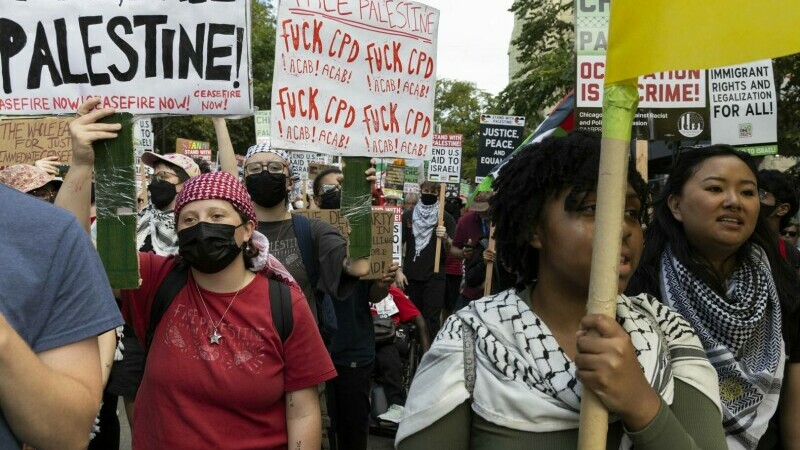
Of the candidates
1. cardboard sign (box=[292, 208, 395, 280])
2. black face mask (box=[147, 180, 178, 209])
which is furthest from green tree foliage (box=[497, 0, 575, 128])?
black face mask (box=[147, 180, 178, 209])

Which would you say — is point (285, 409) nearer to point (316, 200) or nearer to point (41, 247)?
point (41, 247)

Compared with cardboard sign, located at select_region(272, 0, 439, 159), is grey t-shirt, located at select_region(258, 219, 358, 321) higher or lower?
lower

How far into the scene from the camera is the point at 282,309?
3.14 m

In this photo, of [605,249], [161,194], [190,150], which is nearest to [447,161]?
[190,150]

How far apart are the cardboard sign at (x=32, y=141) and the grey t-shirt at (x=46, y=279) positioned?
3722mm

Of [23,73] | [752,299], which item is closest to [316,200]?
[23,73]

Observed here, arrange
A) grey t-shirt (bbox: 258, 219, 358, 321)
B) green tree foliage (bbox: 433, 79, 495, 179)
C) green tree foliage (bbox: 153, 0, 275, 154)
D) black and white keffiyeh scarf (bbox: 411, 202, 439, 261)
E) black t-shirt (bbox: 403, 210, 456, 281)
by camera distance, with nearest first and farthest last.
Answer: grey t-shirt (bbox: 258, 219, 358, 321) → black t-shirt (bbox: 403, 210, 456, 281) → black and white keffiyeh scarf (bbox: 411, 202, 439, 261) → green tree foliage (bbox: 153, 0, 275, 154) → green tree foliage (bbox: 433, 79, 495, 179)

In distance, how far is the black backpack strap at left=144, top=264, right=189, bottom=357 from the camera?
3.15 meters

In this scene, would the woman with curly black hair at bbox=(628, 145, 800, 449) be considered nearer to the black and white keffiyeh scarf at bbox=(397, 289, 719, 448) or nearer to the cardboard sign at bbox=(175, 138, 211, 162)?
the black and white keffiyeh scarf at bbox=(397, 289, 719, 448)

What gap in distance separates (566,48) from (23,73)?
56.2ft

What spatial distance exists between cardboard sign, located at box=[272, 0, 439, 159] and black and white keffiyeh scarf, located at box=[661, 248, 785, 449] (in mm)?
2257

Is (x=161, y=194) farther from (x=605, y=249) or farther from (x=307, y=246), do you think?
(x=605, y=249)

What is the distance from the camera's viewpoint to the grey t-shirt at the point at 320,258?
177 inches

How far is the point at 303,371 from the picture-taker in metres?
3.12
